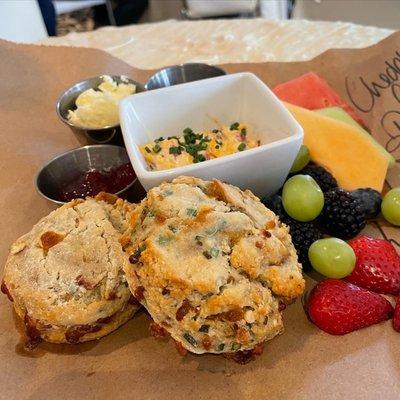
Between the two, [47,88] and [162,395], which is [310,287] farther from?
[47,88]

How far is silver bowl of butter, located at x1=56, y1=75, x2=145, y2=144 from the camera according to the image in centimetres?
222

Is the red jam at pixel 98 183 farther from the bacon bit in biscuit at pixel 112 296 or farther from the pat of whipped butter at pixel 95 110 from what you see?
the bacon bit in biscuit at pixel 112 296

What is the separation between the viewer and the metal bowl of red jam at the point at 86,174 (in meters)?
1.94

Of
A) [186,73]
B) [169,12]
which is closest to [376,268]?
[186,73]

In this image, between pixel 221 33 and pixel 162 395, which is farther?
pixel 221 33

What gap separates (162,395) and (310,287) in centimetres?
67

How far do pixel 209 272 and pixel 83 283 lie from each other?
1.40 ft

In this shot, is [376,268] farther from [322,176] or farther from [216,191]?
[216,191]

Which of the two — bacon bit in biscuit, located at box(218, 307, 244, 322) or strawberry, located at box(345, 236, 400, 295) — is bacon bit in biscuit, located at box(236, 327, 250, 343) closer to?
bacon bit in biscuit, located at box(218, 307, 244, 322)

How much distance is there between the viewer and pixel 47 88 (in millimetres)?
2688

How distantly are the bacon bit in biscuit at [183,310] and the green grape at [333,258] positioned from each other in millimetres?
559

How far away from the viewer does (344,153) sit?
2.08 m

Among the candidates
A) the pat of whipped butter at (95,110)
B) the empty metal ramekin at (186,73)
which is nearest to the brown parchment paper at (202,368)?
the pat of whipped butter at (95,110)

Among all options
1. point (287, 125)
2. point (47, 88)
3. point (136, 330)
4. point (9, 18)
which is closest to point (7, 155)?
point (47, 88)
